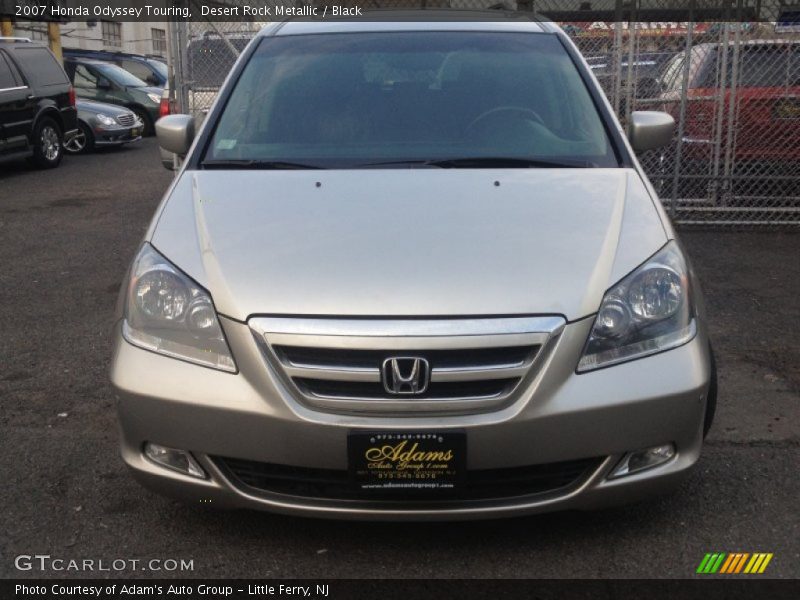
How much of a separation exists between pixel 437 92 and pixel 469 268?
55.7 inches

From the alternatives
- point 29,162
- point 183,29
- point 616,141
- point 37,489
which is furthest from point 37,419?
point 29,162

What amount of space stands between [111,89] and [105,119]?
9.51 feet

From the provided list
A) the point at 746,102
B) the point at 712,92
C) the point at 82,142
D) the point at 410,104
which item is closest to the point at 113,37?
the point at 82,142

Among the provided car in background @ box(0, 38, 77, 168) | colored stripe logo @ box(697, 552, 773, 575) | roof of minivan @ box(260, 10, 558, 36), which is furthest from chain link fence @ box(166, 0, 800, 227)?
colored stripe logo @ box(697, 552, 773, 575)

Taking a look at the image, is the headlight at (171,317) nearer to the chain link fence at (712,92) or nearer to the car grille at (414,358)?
the car grille at (414,358)

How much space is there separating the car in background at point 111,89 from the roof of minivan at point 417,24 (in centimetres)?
1479

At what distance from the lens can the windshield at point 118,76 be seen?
61.5 feet

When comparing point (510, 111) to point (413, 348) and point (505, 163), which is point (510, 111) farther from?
point (413, 348)

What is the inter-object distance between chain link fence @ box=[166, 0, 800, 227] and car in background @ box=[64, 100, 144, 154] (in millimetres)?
7113

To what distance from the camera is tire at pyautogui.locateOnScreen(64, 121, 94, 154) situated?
52.4 feet

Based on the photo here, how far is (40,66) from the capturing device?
13727 millimetres

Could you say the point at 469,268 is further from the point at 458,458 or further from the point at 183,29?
the point at 183,29

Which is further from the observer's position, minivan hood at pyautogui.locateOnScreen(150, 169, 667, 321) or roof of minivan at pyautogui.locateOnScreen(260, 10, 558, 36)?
roof of minivan at pyautogui.locateOnScreen(260, 10, 558, 36)

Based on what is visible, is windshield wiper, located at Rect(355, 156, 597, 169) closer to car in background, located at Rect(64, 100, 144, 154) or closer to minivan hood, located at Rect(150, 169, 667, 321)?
minivan hood, located at Rect(150, 169, 667, 321)
